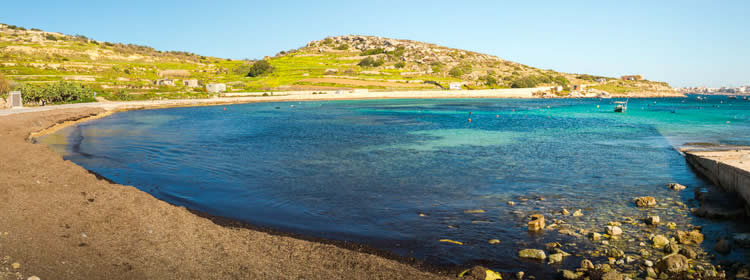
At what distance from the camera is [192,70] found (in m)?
134

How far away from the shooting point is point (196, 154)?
2688 cm

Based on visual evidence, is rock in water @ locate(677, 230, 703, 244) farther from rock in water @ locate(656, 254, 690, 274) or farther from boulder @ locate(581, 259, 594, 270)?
boulder @ locate(581, 259, 594, 270)

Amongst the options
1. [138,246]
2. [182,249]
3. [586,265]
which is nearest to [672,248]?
[586,265]

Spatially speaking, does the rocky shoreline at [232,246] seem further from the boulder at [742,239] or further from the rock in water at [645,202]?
the rock in water at [645,202]

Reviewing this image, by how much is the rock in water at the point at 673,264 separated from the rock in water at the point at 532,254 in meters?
2.19

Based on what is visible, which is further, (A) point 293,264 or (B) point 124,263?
(A) point 293,264

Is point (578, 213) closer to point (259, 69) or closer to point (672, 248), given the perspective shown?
point (672, 248)

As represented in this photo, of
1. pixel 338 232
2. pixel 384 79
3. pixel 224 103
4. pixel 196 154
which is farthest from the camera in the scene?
pixel 384 79

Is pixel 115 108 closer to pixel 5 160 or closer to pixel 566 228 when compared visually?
pixel 5 160

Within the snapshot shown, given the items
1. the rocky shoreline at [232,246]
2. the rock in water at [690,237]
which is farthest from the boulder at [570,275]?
the rock in water at [690,237]

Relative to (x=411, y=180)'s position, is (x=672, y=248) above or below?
above

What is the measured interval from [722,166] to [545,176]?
6244 millimetres

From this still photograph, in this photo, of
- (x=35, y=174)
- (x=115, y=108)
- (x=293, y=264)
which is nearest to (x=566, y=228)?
(x=293, y=264)

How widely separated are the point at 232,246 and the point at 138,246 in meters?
1.75
